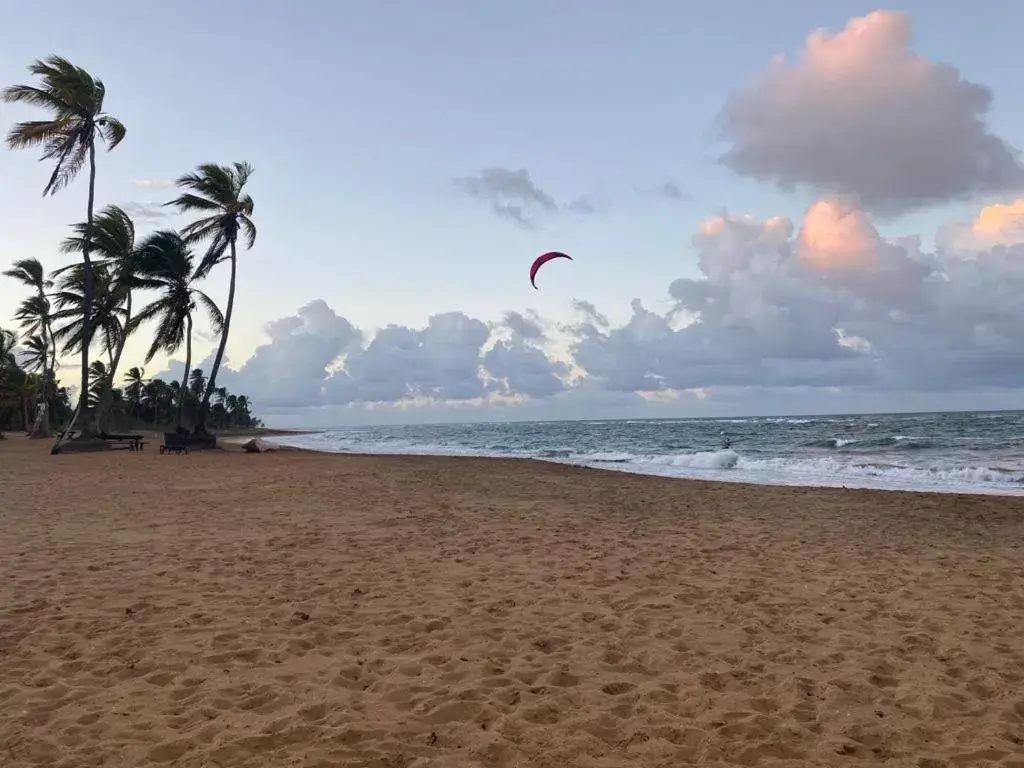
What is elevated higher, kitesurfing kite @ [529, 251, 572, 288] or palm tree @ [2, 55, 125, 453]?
palm tree @ [2, 55, 125, 453]

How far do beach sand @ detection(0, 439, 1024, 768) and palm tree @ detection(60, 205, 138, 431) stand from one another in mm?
19585

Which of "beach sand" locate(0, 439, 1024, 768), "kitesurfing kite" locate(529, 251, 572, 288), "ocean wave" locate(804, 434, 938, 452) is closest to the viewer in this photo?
"beach sand" locate(0, 439, 1024, 768)

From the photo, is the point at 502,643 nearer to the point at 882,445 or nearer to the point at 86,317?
the point at 86,317

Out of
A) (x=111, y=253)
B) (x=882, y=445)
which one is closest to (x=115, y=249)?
(x=111, y=253)

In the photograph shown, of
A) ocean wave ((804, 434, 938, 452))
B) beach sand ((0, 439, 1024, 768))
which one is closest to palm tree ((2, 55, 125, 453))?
beach sand ((0, 439, 1024, 768))

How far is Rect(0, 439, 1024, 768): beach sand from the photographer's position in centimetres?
329

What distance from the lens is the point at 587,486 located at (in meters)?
15.9

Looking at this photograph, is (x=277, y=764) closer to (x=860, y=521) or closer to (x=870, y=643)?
(x=870, y=643)

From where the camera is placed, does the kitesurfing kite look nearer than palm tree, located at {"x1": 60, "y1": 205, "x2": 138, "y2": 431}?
Yes

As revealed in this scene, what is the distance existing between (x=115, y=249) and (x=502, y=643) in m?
28.4

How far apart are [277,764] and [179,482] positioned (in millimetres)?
13254

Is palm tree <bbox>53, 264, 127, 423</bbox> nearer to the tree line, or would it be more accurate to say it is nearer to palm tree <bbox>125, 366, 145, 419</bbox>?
the tree line

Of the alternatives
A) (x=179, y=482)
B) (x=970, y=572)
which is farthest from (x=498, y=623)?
(x=179, y=482)

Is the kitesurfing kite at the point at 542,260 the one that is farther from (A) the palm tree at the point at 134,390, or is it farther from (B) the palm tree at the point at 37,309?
(A) the palm tree at the point at 134,390
